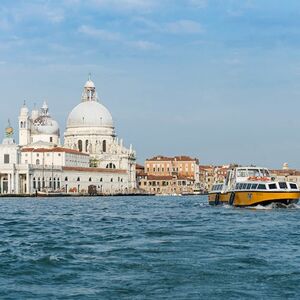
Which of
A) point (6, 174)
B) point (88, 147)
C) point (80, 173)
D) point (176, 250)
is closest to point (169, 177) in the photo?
point (88, 147)

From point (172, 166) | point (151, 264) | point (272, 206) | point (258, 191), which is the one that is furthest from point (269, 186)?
point (172, 166)

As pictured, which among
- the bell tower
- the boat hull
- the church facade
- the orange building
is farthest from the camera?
the orange building

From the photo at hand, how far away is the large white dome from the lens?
145250 mm

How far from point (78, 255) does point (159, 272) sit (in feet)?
11.4

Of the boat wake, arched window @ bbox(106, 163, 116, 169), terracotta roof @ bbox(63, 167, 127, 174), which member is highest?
arched window @ bbox(106, 163, 116, 169)

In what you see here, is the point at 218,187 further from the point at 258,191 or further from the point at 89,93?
the point at 89,93

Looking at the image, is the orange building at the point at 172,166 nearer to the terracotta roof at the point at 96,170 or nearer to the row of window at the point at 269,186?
the terracotta roof at the point at 96,170

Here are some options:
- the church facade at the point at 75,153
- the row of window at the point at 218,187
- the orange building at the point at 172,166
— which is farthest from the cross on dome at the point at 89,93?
the row of window at the point at 218,187

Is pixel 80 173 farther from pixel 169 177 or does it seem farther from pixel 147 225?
pixel 147 225

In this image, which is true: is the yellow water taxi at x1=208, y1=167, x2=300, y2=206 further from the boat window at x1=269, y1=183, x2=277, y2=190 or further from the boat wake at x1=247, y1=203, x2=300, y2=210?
the boat wake at x1=247, y1=203, x2=300, y2=210

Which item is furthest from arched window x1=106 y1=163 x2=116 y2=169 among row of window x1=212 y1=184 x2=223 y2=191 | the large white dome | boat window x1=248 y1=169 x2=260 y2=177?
boat window x1=248 y1=169 x2=260 y2=177

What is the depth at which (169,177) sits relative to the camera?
15738cm

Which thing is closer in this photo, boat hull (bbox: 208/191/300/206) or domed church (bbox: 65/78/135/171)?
boat hull (bbox: 208/191/300/206)

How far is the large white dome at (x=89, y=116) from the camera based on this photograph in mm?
145250
